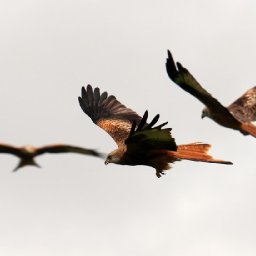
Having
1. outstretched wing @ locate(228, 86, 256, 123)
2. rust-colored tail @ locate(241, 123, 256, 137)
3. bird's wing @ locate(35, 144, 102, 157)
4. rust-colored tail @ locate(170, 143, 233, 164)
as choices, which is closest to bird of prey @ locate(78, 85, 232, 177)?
rust-colored tail @ locate(170, 143, 233, 164)

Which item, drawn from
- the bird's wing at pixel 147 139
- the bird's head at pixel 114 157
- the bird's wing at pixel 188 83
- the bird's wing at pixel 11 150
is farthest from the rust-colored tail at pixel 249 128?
the bird's wing at pixel 11 150

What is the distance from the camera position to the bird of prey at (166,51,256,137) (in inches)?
626

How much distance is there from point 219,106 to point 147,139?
5.17 feet

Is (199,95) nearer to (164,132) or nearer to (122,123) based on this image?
(164,132)

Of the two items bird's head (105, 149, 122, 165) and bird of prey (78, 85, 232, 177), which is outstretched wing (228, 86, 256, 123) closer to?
bird of prey (78, 85, 232, 177)

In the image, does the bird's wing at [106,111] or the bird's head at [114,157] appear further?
the bird's wing at [106,111]

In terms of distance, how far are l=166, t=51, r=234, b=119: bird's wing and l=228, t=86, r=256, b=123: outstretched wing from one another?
20.6 inches

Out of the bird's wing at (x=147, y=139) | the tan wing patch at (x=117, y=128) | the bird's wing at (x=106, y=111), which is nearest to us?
the bird's wing at (x=147, y=139)

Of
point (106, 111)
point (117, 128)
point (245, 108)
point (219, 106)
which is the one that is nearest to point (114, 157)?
point (219, 106)

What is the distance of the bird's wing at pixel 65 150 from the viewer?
12250mm

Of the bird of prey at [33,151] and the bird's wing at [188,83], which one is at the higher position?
the bird's wing at [188,83]

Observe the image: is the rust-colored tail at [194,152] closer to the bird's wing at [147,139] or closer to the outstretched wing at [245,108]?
the bird's wing at [147,139]

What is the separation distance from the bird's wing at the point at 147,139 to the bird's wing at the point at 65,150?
270 cm

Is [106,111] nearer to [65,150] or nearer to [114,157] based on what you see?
[114,157]
